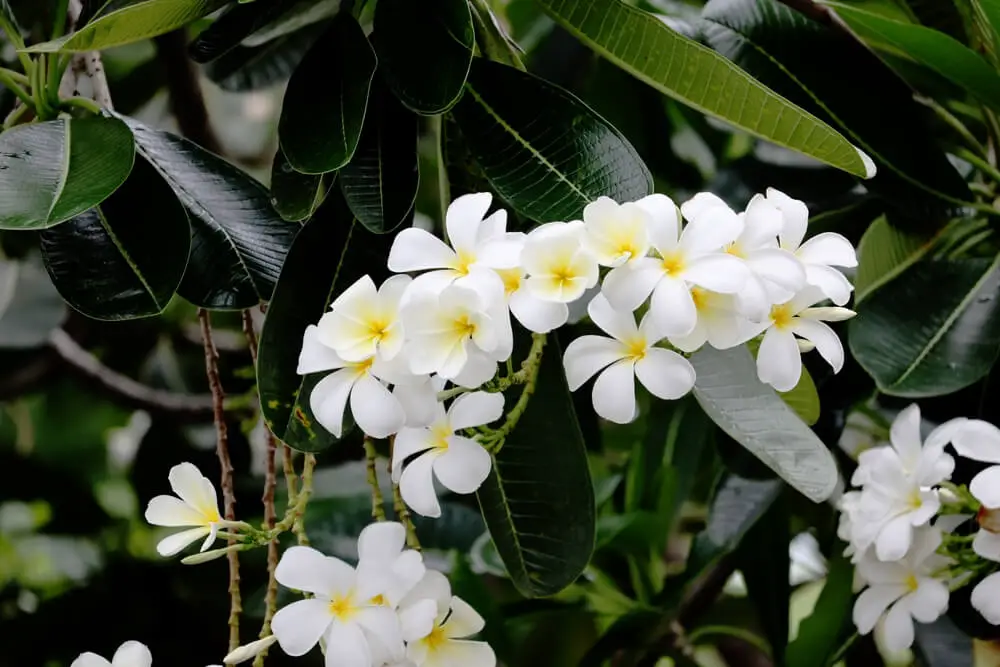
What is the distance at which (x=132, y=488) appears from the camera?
1305mm

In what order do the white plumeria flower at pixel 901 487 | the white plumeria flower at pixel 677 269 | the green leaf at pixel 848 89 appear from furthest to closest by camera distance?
1. the green leaf at pixel 848 89
2. the white plumeria flower at pixel 901 487
3. the white plumeria flower at pixel 677 269

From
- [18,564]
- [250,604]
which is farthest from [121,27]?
[18,564]

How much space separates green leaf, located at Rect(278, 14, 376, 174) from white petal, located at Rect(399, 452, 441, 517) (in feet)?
0.63

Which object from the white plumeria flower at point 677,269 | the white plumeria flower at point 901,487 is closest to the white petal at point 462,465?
the white plumeria flower at point 677,269

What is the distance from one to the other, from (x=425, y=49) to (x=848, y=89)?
0.37 metres

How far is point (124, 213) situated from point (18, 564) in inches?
38.3

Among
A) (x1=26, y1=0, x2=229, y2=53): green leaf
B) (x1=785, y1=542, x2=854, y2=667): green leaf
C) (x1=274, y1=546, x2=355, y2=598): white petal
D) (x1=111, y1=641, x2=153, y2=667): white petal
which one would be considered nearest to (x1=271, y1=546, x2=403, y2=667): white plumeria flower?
(x1=274, y1=546, x2=355, y2=598): white petal

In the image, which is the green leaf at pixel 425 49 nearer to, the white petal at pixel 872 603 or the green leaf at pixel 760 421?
the green leaf at pixel 760 421

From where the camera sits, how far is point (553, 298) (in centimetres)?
41

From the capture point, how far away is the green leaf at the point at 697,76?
517 millimetres

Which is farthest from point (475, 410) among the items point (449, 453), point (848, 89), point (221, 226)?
point (848, 89)

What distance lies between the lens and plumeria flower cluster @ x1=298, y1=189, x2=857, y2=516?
410 millimetres

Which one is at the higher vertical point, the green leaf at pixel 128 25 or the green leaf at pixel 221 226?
the green leaf at pixel 128 25

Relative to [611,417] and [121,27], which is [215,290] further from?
[611,417]
